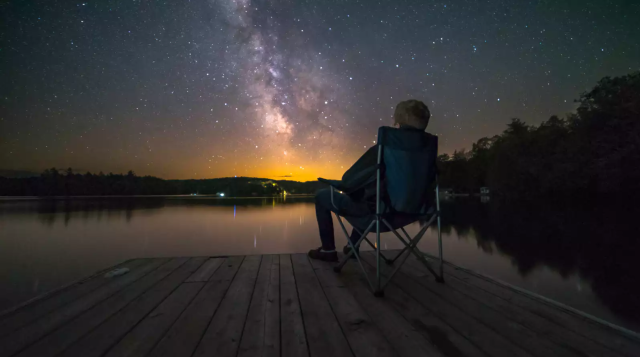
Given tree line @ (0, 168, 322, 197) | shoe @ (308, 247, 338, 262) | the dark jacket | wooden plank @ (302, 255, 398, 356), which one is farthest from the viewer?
tree line @ (0, 168, 322, 197)

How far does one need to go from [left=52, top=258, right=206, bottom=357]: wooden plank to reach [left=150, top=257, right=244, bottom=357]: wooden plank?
0.23 metres

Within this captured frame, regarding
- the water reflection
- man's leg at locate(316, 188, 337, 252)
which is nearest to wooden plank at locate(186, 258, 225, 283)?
man's leg at locate(316, 188, 337, 252)

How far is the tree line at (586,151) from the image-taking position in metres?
17.4

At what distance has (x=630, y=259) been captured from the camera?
572 cm

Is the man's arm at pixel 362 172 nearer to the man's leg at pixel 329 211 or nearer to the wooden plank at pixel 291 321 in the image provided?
the man's leg at pixel 329 211

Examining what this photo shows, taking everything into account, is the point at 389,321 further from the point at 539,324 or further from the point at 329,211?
the point at 329,211

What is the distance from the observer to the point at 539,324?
4.89 ft

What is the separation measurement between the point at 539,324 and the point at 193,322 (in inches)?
72.7

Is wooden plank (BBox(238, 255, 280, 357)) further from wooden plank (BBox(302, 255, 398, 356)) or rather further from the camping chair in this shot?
the camping chair

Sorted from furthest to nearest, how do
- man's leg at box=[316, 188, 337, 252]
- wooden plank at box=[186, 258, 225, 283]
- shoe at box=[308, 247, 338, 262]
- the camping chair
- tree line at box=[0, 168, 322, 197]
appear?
1. tree line at box=[0, 168, 322, 197]
2. shoe at box=[308, 247, 338, 262]
3. man's leg at box=[316, 188, 337, 252]
4. wooden plank at box=[186, 258, 225, 283]
5. the camping chair

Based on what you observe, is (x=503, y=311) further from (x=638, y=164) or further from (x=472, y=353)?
(x=638, y=164)

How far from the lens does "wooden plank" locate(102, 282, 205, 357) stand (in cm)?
124

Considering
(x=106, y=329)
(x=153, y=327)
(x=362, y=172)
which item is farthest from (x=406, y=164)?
(x=106, y=329)

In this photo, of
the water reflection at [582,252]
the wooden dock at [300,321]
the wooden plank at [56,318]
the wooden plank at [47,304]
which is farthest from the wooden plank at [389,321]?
the water reflection at [582,252]
